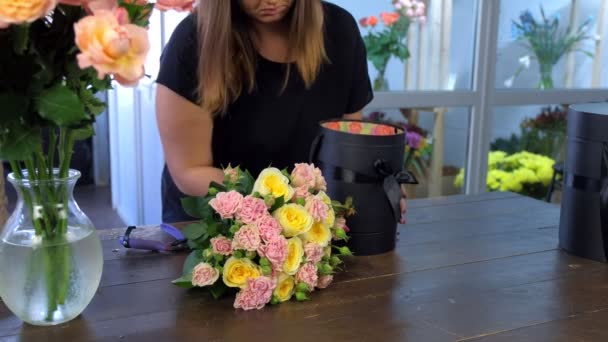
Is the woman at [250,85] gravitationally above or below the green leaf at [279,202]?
above

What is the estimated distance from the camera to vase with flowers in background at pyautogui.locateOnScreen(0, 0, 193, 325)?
0.70 meters

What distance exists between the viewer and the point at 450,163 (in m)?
Result: 3.52

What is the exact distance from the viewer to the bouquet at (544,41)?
355cm

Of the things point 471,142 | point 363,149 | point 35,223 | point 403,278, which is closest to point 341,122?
point 363,149

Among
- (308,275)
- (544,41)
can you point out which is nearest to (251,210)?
(308,275)

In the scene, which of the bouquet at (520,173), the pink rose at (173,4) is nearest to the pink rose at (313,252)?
the pink rose at (173,4)

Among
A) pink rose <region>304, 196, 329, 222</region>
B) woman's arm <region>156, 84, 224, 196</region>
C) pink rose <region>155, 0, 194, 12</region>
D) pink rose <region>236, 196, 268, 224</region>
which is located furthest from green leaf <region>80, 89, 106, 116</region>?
woman's arm <region>156, 84, 224, 196</region>

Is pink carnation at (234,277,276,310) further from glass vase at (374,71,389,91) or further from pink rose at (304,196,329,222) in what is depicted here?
glass vase at (374,71,389,91)

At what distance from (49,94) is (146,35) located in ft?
0.47

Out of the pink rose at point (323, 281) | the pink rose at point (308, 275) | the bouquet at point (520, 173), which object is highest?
the pink rose at point (308, 275)

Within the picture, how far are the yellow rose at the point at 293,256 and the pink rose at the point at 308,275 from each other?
11 millimetres

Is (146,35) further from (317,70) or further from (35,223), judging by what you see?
(317,70)

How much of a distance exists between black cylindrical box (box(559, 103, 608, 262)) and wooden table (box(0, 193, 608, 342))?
4cm

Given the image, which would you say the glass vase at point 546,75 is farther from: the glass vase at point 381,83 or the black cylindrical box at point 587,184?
the black cylindrical box at point 587,184
